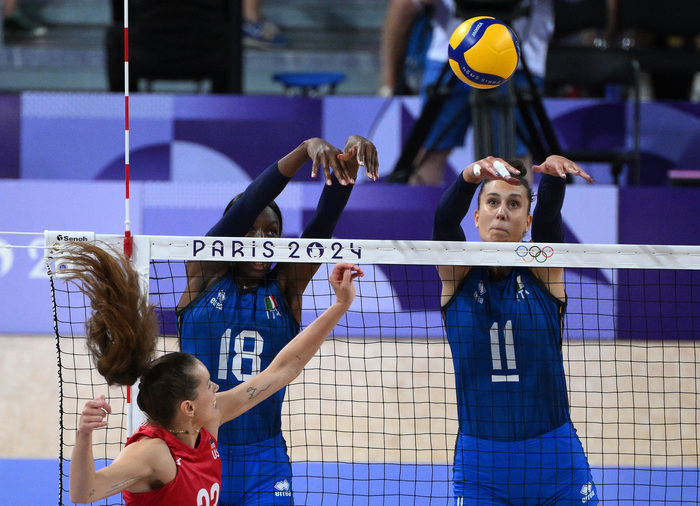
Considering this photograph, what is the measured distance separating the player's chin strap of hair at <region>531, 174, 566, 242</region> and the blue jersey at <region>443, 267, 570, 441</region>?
20 centimetres

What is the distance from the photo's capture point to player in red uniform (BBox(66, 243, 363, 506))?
2.79m

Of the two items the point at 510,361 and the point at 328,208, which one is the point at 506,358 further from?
the point at 328,208

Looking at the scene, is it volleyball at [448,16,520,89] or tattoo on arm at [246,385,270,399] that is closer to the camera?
tattoo on arm at [246,385,270,399]

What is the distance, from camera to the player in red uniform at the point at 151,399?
2.79 metres

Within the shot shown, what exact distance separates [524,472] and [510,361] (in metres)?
0.45

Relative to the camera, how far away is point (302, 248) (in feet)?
11.7

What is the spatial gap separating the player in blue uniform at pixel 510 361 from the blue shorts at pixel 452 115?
4.00 metres

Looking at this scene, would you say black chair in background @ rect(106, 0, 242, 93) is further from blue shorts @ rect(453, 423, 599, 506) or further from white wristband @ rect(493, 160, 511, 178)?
blue shorts @ rect(453, 423, 599, 506)

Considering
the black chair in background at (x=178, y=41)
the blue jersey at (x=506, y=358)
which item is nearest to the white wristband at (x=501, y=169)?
the blue jersey at (x=506, y=358)

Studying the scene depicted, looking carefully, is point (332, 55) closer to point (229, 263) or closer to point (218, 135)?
point (218, 135)

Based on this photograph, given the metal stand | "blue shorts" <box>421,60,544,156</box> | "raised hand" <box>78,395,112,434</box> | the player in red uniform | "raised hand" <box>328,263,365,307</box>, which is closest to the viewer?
"raised hand" <box>78,395,112,434</box>

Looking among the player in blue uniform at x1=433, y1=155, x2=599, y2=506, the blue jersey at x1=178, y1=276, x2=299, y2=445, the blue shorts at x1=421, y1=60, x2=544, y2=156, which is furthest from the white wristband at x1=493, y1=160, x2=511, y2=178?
the blue shorts at x1=421, y1=60, x2=544, y2=156

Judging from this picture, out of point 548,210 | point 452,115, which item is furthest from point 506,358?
point 452,115

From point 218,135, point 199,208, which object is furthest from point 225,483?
point 218,135
